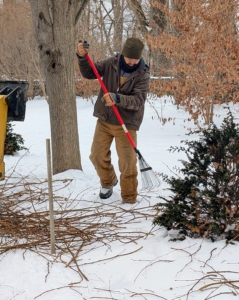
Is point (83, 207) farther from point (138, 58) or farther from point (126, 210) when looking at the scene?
point (138, 58)

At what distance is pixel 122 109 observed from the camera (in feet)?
13.7

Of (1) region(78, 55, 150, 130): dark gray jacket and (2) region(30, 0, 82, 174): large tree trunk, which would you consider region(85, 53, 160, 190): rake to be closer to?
(1) region(78, 55, 150, 130): dark gray jacket

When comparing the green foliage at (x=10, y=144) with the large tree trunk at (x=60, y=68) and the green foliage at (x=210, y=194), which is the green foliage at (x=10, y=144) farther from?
the green foliage at (x=210, y=194)

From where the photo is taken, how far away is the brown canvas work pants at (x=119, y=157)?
4.20 meters

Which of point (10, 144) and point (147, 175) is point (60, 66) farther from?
point (10, 144)

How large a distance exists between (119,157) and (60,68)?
5.00ft

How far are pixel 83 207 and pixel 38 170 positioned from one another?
194cm

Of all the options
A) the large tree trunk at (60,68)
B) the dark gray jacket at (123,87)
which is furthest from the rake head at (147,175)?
the large tree trunk at (60,68)

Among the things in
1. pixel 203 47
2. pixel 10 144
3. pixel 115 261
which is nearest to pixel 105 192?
pixel 115 261

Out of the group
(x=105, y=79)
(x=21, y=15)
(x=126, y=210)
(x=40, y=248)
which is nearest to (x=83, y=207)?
(x=126, y=210)

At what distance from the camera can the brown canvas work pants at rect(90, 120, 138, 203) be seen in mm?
4203

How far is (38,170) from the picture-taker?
19.4 ft

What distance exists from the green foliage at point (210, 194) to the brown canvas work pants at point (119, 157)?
0.97 metres

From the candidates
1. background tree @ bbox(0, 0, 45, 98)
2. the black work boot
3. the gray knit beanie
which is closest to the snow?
the black work boot
